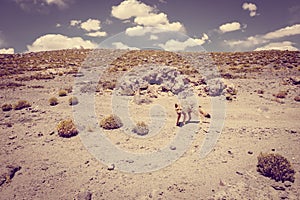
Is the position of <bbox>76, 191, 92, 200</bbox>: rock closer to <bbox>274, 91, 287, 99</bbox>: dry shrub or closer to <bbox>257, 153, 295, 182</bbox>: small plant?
<bbox>257, 153, 295, 182</bbox>: small plant

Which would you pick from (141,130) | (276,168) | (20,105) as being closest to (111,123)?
(141,130)

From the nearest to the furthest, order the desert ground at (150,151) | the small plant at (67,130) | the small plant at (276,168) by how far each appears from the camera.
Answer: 1. the desert ground at (150,151)
2. the small plant at (276,168)
3. the small plant at (67,130)

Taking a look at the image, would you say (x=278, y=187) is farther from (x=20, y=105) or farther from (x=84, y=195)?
(x=20, y=105)

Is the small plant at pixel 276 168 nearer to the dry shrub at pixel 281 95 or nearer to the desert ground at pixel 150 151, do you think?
the desert ground at pixel 150 151

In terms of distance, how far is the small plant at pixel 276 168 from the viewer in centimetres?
696

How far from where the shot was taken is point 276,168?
719cm

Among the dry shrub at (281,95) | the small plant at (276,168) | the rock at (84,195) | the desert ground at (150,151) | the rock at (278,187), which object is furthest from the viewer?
the dry shrub at (281,95)

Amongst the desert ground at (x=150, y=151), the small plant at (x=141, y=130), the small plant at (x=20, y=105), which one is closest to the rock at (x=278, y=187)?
the desert ground at (x=150, y=151)

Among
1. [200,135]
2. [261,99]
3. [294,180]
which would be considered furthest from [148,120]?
[261,99]

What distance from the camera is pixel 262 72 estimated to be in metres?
26.6

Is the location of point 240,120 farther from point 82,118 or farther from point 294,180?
point 82,118

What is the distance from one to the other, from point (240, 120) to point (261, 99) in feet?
17.5

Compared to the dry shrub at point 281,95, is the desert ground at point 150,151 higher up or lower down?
lower down

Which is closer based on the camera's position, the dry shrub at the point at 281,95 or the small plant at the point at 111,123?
the small plant at the point at 111,123
